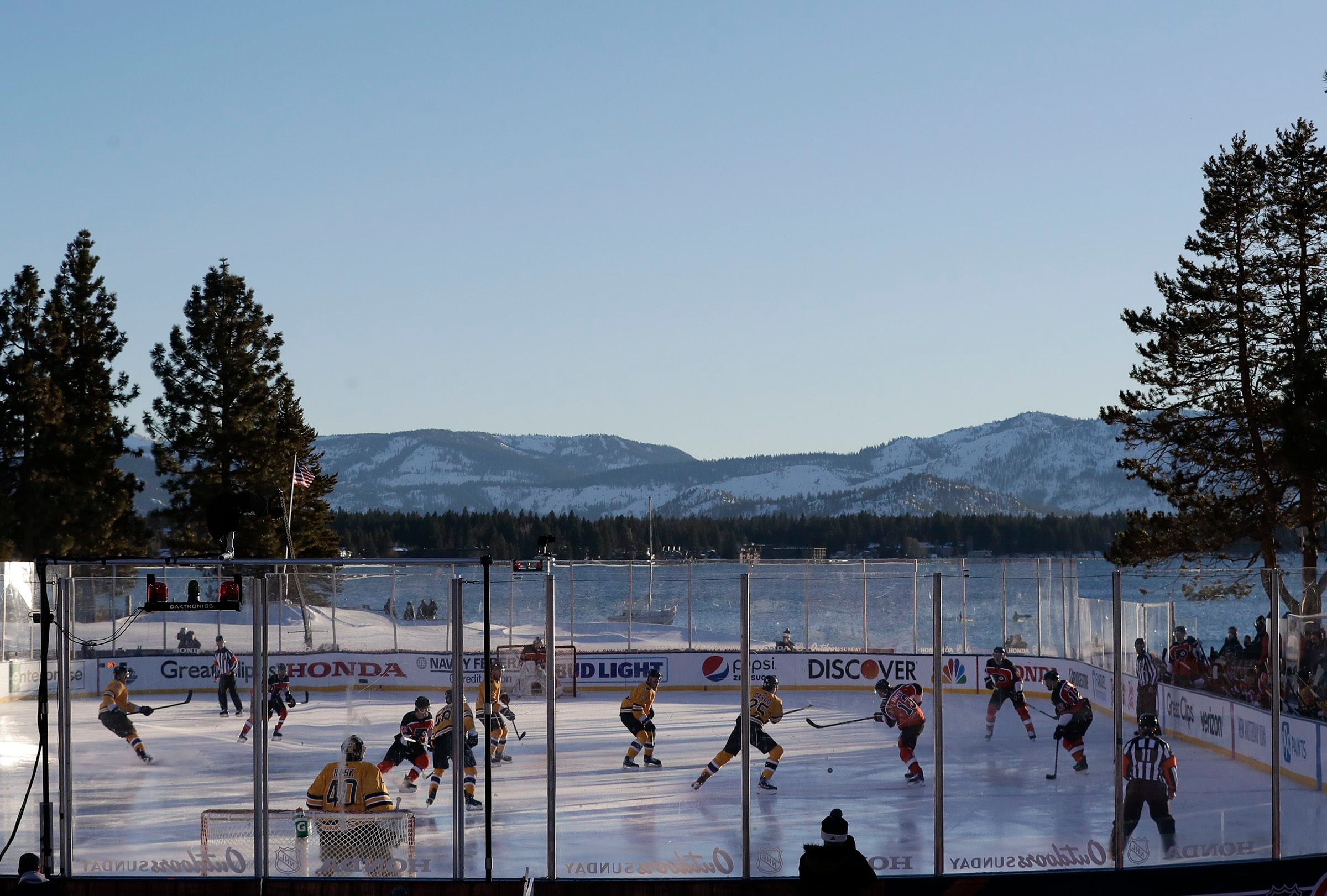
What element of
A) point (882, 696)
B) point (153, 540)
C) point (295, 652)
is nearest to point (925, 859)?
point (882, 696)

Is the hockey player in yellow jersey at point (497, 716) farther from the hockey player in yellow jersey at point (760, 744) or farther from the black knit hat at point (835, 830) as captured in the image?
the black knit hat at point (835, 830)

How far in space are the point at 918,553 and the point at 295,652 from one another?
15442cm

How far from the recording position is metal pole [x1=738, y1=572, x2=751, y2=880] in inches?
370

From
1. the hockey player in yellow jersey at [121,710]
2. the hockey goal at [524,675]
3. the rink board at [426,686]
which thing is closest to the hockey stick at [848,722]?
the rink board at [426,686]

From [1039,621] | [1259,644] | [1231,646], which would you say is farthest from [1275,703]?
[1039,621]

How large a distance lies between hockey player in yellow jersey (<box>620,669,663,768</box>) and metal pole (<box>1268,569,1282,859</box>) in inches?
205

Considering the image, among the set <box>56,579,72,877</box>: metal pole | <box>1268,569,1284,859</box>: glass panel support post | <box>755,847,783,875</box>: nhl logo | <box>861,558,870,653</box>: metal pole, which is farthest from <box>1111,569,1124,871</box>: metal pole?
<box>861,558,870,653</box>: metal pole

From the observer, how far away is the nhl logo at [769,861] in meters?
9.48

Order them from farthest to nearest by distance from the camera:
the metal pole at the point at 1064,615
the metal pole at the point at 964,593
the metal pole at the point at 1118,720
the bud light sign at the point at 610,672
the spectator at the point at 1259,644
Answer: the metal pole at the point at 1064,615
the metal pole at the point at 964,593
the bud light sign at the point at 610,672
the spectator at the point at 1259,644
the metal pole at the point at 1118,720

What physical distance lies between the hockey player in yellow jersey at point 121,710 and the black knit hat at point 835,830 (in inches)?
192

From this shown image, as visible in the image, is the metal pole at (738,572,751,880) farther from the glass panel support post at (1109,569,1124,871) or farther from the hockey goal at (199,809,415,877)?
the glass panel support post at (1109,569,1124,871)

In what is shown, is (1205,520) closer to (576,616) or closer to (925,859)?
(576,616)

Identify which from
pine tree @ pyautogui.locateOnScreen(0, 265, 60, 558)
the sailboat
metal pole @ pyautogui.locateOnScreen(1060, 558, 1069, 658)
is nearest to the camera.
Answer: metal pole @ pyautogui.locateOnScreen(1060, 558, 1069, 658)

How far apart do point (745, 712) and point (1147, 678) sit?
134 inches
